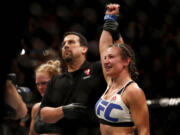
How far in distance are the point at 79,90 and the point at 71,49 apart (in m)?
0.24

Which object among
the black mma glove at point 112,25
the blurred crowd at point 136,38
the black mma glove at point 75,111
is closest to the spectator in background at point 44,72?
the blurred crowd at point 136,38

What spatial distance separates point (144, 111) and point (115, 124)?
0.13m

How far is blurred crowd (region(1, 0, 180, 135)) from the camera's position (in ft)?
5.68

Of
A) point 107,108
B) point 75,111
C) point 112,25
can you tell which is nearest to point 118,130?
point 107,108

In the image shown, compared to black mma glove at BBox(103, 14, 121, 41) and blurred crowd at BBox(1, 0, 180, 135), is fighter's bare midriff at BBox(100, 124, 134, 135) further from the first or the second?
blurred crowd at BBox(1, 0, 180, 135)

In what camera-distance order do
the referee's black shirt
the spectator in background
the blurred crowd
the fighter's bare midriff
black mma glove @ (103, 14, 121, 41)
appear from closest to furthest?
the fighter's bare midriff < black mma glove @ (103, 14, 121, 41) < the referee's black shirt < the blurred crowd < the spectator in background

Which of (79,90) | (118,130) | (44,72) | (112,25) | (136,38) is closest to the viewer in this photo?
(118,130)

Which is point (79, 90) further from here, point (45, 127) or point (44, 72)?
point (44, 72)

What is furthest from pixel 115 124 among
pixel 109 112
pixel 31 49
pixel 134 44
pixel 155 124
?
pixel 134 44

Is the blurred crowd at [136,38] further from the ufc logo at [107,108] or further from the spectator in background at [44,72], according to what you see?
the ufc logo at [107,108]

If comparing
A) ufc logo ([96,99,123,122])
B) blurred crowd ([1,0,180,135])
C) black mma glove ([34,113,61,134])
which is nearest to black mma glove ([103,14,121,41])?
blurred crowd ([1,0,180,135])

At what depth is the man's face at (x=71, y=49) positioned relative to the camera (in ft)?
5.30

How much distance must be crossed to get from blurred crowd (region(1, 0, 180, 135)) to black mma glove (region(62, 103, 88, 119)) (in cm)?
37

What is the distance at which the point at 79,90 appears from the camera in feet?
4.99
